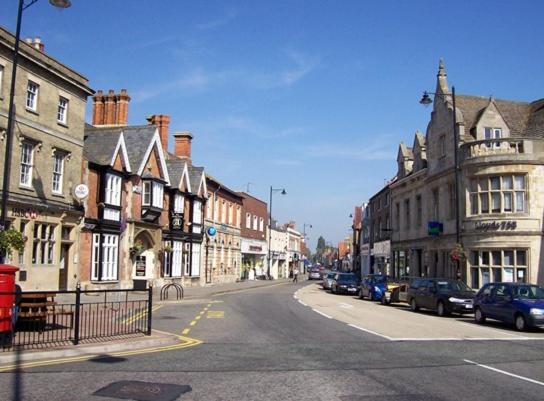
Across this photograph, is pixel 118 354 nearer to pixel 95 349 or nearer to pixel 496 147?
pixel 95 349

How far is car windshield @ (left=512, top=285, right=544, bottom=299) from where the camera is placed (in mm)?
18158

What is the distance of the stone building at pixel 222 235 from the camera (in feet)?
157

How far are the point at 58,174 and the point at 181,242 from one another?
1583cm

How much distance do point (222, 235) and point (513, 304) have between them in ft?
118

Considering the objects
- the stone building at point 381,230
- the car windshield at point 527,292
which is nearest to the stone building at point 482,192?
the stone building at point 381,230

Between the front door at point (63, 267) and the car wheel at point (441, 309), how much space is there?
1753 cm

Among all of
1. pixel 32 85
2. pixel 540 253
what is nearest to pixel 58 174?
pixel 32 85

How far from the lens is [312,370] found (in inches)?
380

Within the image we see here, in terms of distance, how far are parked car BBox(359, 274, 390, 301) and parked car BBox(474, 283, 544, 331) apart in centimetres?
1160

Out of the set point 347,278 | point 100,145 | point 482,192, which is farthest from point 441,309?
point 100,145

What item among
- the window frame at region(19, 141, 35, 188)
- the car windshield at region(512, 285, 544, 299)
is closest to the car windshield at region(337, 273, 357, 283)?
the car windshield at region(512, 285, 544, 299)

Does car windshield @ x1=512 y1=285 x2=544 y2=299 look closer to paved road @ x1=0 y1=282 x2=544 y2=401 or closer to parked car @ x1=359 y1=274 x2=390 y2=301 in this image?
paved road @ x1=0 y1=282 x2=544 y2=401

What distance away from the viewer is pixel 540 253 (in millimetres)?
29219

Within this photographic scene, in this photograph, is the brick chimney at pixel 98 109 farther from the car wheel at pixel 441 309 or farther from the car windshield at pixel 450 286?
the car wheel at pixel 441 309
